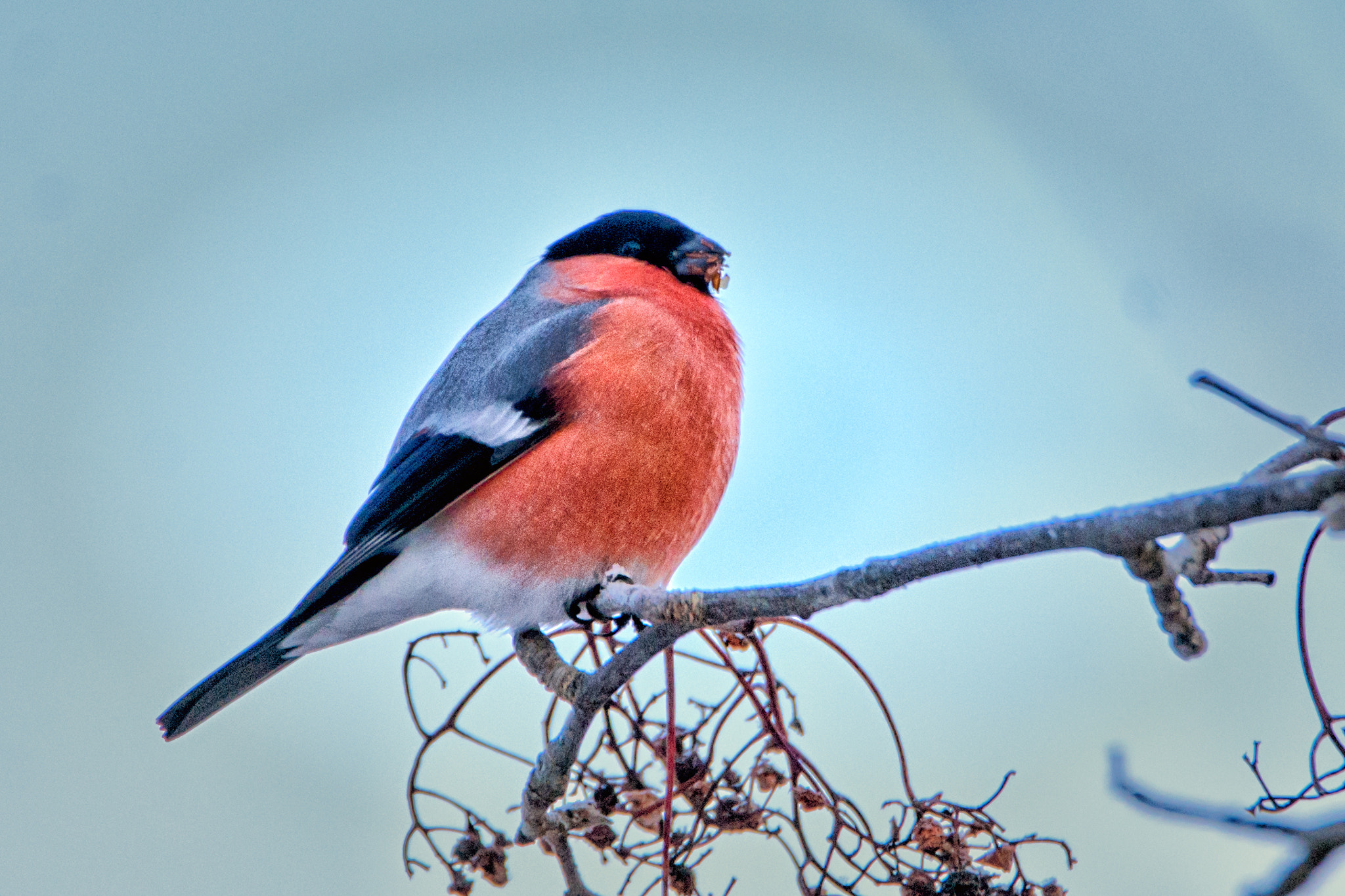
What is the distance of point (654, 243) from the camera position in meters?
2.08

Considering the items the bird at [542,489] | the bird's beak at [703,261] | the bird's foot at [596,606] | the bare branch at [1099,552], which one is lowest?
the bare branch at [1099,552]

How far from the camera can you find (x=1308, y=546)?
0.79 m

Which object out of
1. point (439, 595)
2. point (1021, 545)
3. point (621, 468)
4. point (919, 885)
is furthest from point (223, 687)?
point (1021, 545)

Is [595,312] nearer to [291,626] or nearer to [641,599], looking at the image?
[291,626]

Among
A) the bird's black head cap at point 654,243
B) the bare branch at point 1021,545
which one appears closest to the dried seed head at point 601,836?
the bare branch at point 1021,545

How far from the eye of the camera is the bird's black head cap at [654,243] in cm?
204

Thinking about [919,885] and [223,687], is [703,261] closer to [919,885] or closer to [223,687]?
[223,687]

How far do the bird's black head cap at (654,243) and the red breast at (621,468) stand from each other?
228 mm

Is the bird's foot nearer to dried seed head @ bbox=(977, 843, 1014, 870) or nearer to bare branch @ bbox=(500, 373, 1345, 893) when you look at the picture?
bare branch @ bbox=(500, 373, 1345, 893)

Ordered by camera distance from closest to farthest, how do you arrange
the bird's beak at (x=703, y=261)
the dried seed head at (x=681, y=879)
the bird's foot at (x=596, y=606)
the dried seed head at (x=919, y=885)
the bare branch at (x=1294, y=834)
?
the bare branch at (x=1294, y=834) < the dried seed head at (x=919, y=885) < the dried seed head at (x=681, y=879) < the bird's foot at (x=596, y=606) < the bird's beak at (x=703, y=261)

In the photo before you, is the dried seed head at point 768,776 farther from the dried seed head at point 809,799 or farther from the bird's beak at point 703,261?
the bird's beak at point 703,261

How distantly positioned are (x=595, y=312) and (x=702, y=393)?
0.25 m

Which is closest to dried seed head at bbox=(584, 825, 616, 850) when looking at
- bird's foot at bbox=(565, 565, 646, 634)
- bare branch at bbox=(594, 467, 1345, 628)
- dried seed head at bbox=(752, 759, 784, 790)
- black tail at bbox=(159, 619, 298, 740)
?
dried seed head at bbox=(752, 759, 784, 790)

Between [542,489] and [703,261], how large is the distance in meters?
A: 0.59
